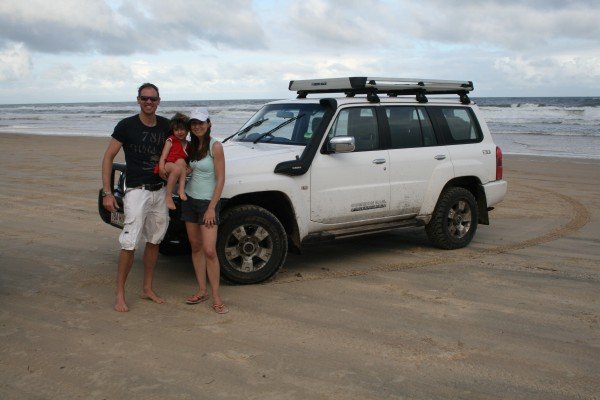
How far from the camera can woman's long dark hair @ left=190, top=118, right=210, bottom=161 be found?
16.7 ft

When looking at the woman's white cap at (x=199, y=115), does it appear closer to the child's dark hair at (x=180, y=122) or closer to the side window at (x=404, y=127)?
the child's dark hair at (x=180, y=122)

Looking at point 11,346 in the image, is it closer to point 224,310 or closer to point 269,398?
point 224,310

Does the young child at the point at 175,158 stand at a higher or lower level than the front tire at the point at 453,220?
higher

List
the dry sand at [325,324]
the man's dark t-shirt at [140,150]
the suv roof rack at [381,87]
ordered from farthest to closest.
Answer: the suv roof rack at [381,87], the man's dark t-shirt at [140,150], the dry sand at [325,324]

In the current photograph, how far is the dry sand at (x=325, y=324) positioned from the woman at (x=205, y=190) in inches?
16.9

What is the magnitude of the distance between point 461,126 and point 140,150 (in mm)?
4049

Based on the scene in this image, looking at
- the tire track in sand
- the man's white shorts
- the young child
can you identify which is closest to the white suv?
the tire track in sand

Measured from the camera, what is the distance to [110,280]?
604cm

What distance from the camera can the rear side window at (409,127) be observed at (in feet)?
22.8

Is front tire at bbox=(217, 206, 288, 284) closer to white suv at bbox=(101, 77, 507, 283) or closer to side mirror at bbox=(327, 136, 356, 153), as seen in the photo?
white suv at bbox=(101, 77, 507, 283)

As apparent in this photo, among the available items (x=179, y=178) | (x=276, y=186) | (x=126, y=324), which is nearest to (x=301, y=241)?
(x=276, y=186)

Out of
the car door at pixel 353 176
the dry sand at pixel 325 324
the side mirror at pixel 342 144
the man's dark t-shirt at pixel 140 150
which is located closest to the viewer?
the dry sand at pixel 325 324

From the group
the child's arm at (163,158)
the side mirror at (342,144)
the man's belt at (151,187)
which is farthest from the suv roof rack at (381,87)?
the man's belt at (151,187)

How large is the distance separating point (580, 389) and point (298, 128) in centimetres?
368
